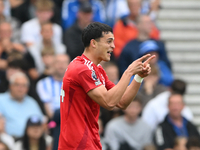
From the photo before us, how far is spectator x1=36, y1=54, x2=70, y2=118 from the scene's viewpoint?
24.2 ft

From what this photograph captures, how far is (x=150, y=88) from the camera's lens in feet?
25.4

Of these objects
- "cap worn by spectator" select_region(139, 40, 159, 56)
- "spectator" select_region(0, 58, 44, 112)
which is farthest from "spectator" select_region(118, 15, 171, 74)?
"spectator" select_region(0, 58, 44, 112)

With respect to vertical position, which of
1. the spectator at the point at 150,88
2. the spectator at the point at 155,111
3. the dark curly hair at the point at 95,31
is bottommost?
the spectator at the point at 155,111

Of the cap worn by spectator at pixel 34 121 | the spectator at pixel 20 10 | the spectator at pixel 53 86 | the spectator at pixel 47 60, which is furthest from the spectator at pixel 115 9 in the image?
the cap worn by spectator at pixel 34 121

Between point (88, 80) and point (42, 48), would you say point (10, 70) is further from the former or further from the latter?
point (88, 80)

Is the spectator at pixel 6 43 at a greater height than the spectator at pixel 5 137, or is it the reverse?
the spectator at pixel 6 43

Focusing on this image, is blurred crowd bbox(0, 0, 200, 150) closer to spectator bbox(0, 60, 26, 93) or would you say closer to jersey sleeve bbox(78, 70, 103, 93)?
spectator bbox(0, 60, 26, 93)

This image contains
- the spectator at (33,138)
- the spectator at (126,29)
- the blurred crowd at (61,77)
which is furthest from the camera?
the spectator at (126,29)

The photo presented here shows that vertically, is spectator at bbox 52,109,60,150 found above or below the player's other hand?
below

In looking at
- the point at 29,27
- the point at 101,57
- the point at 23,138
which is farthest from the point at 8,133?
the point at 101,57

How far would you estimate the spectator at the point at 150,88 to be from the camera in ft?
25.1

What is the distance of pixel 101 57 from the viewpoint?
400 cm

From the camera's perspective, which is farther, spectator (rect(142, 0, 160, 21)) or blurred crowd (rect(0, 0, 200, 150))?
spectator (rect(142, 0, 160, 21))

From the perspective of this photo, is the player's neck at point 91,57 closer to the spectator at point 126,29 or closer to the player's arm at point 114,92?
the player's arm at point 114,92
